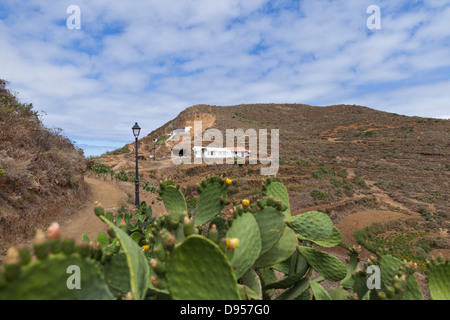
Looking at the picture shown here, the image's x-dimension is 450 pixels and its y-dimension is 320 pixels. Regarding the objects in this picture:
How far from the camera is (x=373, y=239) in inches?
600

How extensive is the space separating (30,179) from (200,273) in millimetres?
8928

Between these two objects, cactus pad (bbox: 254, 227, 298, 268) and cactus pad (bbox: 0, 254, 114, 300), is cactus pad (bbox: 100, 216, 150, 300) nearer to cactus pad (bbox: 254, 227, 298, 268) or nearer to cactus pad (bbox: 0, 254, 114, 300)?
cactus pad (bbox: 0, 254, 114, 300)

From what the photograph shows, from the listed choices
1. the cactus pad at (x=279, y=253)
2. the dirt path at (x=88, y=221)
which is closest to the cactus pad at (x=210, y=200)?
the cactus pad at (x=279, y=253)

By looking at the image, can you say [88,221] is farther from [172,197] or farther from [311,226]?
[311,226]

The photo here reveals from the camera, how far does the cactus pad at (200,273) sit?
2.81ft

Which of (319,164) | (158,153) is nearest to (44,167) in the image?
(158,153)

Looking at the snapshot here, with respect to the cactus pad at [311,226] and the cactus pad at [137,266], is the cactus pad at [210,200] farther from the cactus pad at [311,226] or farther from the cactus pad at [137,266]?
the cactus pad at [137,266]

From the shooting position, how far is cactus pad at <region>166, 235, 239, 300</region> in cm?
86

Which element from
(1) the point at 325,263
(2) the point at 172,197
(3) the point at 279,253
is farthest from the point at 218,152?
(3) the point at 279,253

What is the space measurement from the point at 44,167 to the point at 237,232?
10.4 m

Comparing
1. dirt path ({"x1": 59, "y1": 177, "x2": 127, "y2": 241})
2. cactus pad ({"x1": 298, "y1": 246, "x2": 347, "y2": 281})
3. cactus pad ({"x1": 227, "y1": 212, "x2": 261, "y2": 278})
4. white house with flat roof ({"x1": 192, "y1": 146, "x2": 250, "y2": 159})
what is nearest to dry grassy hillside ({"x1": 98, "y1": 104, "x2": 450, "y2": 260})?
white house with flat roof ({"x1": 192, "y1": 146, "x2": 250, "y2": 159})

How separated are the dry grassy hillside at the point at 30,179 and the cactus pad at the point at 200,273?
729cm
